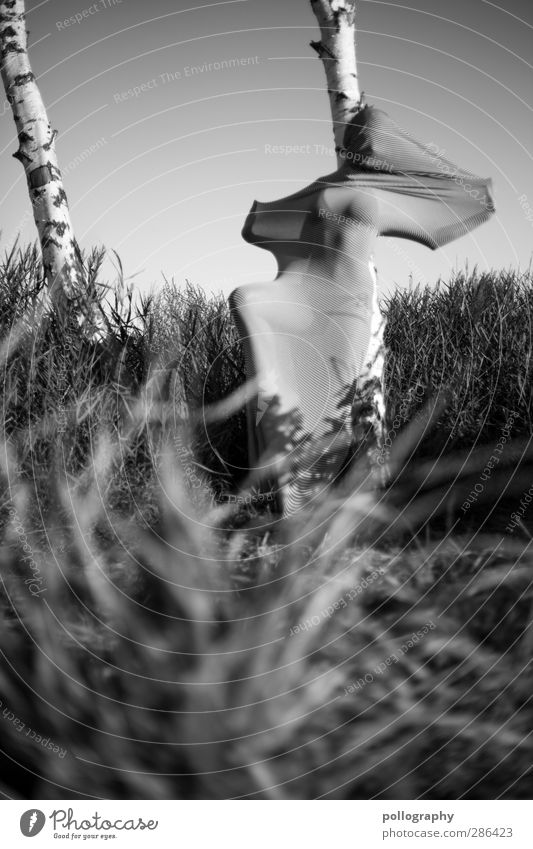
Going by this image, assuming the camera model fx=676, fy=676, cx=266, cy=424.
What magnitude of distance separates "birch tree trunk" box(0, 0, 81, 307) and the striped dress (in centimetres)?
122

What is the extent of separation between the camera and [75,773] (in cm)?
212

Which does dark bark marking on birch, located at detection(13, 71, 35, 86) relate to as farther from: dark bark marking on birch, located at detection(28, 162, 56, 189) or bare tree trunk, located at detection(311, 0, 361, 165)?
bare tree trunk, located at detection(311, 0, 361, 165)

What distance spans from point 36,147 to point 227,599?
258cm

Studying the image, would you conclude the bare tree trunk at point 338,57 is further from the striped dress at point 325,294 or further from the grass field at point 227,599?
the grass field at point 227,599

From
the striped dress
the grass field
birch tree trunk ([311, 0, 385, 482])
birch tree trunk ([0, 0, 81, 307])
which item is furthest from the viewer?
birch tree trunk ([0, 0, 81, 307])

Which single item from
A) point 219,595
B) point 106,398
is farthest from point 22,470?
point 219,595

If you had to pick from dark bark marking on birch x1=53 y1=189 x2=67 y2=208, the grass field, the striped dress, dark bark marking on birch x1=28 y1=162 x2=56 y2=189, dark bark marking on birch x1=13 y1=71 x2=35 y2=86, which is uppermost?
dark bark marking on birch x1=13 y1=71 x2=35 y2=86

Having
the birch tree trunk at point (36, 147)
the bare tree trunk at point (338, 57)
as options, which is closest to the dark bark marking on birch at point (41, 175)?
the birch tree trunk at point (36, 147)

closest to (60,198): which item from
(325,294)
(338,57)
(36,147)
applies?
(36,147)

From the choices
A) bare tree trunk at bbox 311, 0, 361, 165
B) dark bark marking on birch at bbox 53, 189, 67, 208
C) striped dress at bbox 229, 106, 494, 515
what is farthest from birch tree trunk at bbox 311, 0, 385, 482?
dark bark marking on birch at bbox 53, 189, 67, 208

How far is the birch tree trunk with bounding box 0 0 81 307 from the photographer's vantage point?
3465 mm

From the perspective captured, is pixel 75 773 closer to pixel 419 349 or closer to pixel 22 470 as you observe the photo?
pixel 22 470

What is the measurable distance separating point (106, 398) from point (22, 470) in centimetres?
46

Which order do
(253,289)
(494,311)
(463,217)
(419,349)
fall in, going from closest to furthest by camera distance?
(253,289), (463,217), (419,349), (494,311)
